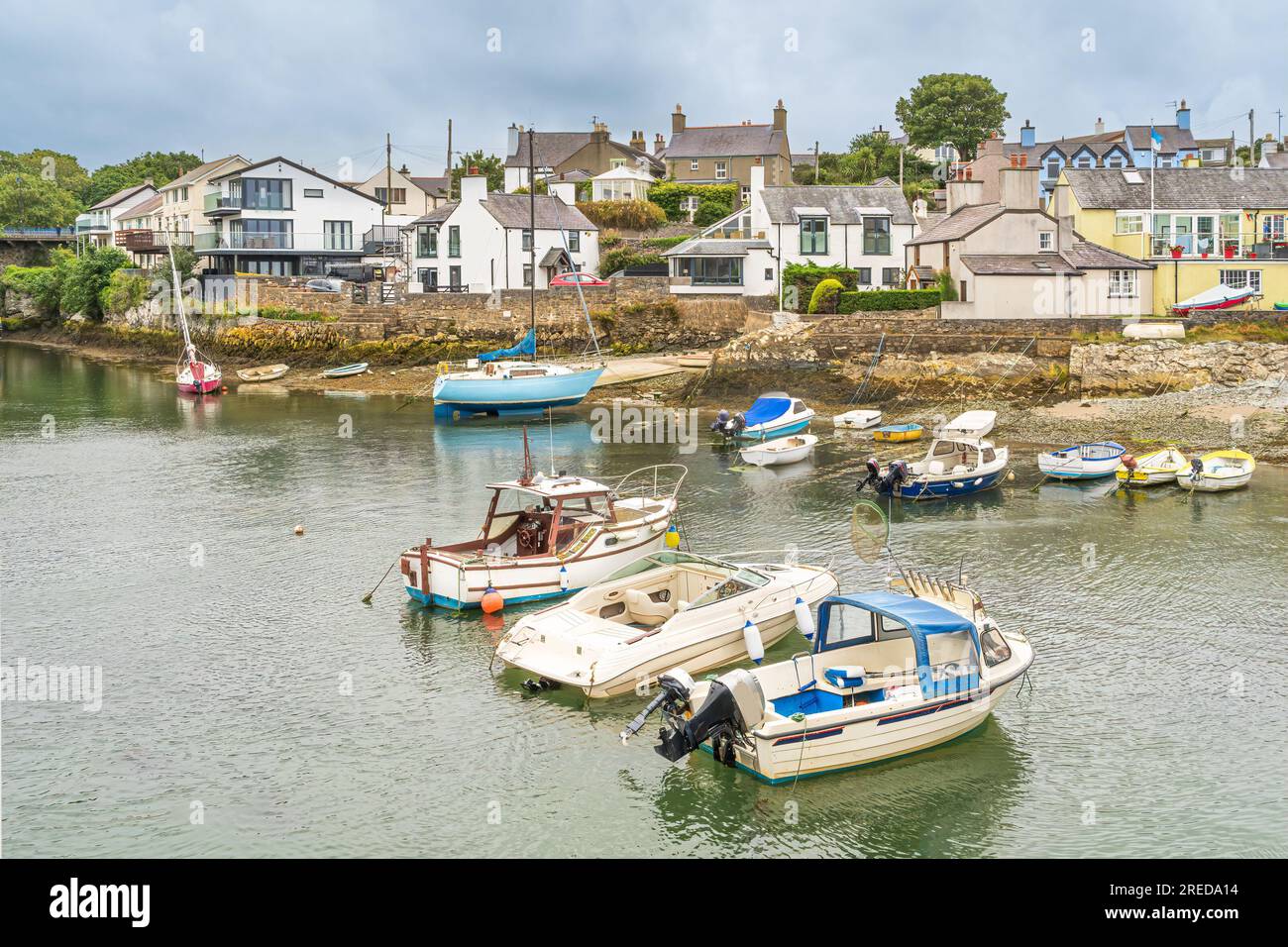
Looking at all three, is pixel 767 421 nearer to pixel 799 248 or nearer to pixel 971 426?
pixel 971 426

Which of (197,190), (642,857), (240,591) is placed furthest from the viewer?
(197,190)

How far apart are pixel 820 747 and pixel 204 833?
8040 mm

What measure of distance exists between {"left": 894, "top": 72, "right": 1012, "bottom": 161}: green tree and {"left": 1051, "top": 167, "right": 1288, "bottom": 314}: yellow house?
143ft

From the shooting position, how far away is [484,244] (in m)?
71.8

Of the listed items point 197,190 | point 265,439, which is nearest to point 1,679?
point 265,439

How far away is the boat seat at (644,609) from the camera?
75.2 feet

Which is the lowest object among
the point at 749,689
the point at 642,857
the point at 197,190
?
the point at 642,857

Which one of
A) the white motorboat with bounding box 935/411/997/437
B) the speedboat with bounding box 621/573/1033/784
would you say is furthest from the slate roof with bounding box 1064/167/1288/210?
the speedboat with bounding box 621/573/1033/784

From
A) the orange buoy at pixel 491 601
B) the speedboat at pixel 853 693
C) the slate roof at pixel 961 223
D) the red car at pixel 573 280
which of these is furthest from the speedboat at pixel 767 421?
the speedboat at pixel 853 693

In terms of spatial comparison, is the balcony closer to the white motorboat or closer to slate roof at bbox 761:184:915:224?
slate roof at bbox 761:184:915:224

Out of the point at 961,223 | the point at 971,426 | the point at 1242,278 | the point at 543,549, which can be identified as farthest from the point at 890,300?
the point at 543,549

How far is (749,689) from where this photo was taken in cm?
1700

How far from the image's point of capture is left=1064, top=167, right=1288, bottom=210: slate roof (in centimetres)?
5628

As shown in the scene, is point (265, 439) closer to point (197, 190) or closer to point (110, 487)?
point (110, 487)
